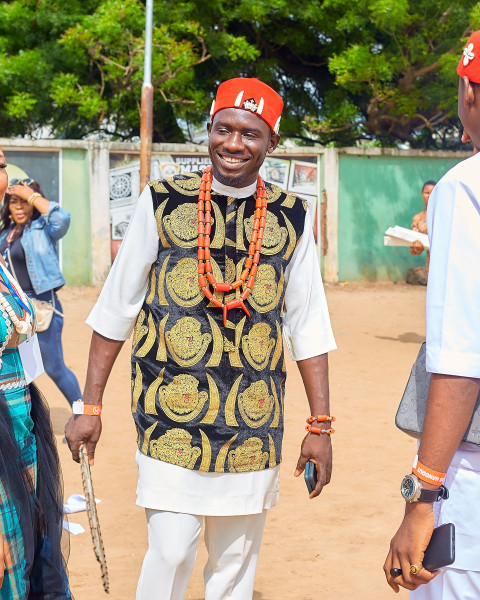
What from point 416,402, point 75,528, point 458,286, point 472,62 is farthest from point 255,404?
point 75,528

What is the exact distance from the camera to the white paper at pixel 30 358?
268 centimetres

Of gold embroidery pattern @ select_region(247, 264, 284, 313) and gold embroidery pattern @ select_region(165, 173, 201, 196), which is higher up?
gold embroidery pattern @ select_region(165, 173, 201, 196)

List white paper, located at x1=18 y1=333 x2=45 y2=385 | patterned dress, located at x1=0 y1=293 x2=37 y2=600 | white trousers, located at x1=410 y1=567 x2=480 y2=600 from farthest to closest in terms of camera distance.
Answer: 1. white paper, located at x1=18 y1=333 x2=45 y2=385
2. patterned dress, located at x1=0 y1=293 x2=37 y2=600
3. white trousers, located at x1=410 y1=567 x2=480 y2=600

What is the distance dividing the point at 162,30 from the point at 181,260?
14494 millimetres

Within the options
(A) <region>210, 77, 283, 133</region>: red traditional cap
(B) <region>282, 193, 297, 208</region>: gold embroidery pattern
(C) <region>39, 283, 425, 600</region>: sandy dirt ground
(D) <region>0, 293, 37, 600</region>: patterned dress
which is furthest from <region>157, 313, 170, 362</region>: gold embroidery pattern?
(C) <region>39, 283, 425, 600</region>: sandy dirt ground

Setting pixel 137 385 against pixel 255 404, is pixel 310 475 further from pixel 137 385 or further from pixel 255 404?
pixel 137 385

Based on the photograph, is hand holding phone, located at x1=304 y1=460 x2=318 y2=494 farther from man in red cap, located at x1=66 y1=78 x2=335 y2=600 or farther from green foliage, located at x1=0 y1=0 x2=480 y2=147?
green foliage, located at x1=0 y1=0 x2=480 y2=147

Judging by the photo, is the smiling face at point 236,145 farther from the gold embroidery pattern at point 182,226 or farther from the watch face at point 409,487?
the watch face at point 409,487

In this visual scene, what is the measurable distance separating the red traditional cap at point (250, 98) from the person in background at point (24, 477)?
825 mm

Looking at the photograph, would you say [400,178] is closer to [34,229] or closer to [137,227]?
[34,229]

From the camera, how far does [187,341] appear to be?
2.82 metres

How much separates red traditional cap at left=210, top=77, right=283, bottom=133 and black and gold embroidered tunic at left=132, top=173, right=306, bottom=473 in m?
0.30

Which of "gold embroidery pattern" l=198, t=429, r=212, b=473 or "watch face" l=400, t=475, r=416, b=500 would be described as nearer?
"watch face" l=400, t=475, r=416, b=500

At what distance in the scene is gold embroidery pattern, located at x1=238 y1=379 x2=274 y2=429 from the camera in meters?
2.84
